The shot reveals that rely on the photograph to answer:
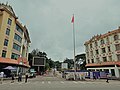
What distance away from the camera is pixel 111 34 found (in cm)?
4328

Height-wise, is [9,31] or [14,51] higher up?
[9,31]

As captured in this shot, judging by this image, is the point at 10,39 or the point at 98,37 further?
the point at 98,37

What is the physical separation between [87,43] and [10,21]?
100 feet

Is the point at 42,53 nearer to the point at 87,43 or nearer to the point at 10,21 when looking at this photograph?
the point at 87,43

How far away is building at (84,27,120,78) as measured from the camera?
135ft

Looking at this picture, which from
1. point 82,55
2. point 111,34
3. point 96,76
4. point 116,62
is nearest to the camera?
point 96,76

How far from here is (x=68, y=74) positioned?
32719 millimetres

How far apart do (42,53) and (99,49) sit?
62.6 meters

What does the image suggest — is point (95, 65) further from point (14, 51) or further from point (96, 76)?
point (14, 51)

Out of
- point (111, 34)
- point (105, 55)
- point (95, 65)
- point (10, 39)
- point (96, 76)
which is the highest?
point (111, 34)

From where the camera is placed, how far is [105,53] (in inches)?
1780

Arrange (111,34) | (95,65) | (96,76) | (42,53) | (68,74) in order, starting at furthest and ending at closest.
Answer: (42,53), (95,65), (111,34), (96,76), (68,74)

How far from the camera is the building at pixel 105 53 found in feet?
135

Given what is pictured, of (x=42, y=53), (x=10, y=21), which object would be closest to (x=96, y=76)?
(x=10, y=21)
